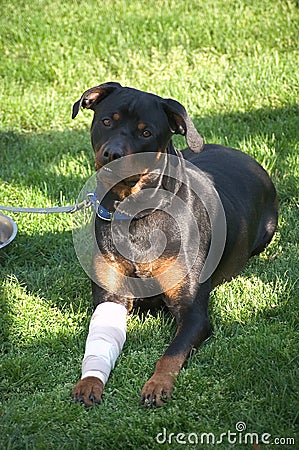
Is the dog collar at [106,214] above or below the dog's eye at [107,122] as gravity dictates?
below

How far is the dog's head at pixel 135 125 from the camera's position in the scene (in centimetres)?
373

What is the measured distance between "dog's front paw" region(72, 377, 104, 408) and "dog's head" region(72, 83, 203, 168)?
3.42 ft

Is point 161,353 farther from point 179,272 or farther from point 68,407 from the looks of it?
point 68,407

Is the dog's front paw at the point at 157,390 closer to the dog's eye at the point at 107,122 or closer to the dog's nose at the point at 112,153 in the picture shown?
the dog's nose at the point at 112,153

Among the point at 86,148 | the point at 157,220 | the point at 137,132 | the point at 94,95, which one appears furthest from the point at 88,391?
the point at 86,148

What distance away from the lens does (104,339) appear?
372cm

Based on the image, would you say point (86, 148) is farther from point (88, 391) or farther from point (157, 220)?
point (88, 391)

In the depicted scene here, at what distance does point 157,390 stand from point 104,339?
0.42 meters

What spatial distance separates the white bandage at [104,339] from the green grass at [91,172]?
0.09 meters

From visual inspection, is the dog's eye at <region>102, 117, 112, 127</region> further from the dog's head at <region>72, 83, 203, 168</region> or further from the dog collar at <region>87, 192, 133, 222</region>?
the dog collar at <region>87, 192, 133, 222</region>

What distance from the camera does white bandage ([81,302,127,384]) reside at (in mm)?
3570

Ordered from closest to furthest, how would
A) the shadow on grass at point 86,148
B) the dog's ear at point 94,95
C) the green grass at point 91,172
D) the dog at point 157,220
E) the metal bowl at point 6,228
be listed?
the green grass at point 91,172 → the dog at point 157,220 → the dog's ear at point 94,95 → the metal bowl at point 6,228 → the shadow on grass at point 86,148

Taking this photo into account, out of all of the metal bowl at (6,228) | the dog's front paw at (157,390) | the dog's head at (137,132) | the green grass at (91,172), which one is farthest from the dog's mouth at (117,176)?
the metal bowl at (6,228)

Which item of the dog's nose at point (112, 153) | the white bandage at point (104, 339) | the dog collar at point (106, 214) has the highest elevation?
the dog's nose at point (112, 153)
